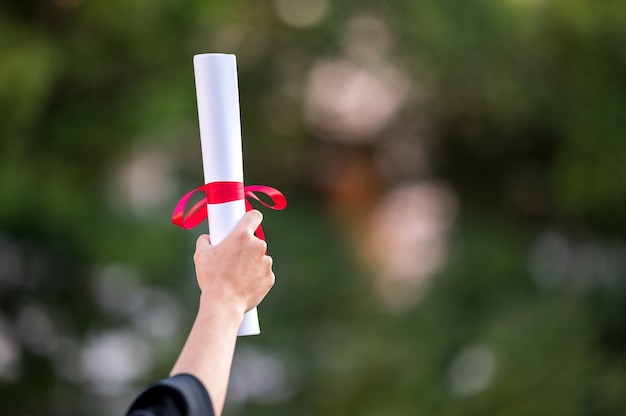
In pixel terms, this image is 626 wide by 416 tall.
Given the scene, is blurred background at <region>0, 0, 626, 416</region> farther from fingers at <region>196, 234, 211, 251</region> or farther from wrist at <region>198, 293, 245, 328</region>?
wrist at <region>198, 293, 245, 328</region>

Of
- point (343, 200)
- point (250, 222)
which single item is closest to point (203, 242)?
point (250, 222)

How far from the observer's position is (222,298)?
0.87m

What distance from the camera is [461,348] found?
4457 mm

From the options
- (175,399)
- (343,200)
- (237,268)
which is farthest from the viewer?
(343,200)

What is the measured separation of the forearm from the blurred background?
2.90 metres

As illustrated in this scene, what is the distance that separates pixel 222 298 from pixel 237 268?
0.04 metres

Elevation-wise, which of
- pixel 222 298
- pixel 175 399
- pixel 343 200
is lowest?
pixel 175 399

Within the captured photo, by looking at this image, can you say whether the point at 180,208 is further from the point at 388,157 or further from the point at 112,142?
the point at 388,157

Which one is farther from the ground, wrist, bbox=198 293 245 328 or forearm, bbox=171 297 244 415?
wrist, bbox=198 293 245 328

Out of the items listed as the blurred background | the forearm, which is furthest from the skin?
the blurred background

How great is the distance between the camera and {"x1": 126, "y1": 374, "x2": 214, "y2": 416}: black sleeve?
0.78 metres

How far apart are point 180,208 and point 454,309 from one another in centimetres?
398

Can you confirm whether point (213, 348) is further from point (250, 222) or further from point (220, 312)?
point (250, 222)

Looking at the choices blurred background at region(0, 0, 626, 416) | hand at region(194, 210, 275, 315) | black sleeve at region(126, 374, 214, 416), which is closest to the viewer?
black sleeve at region(126, 374, 214, 416)
